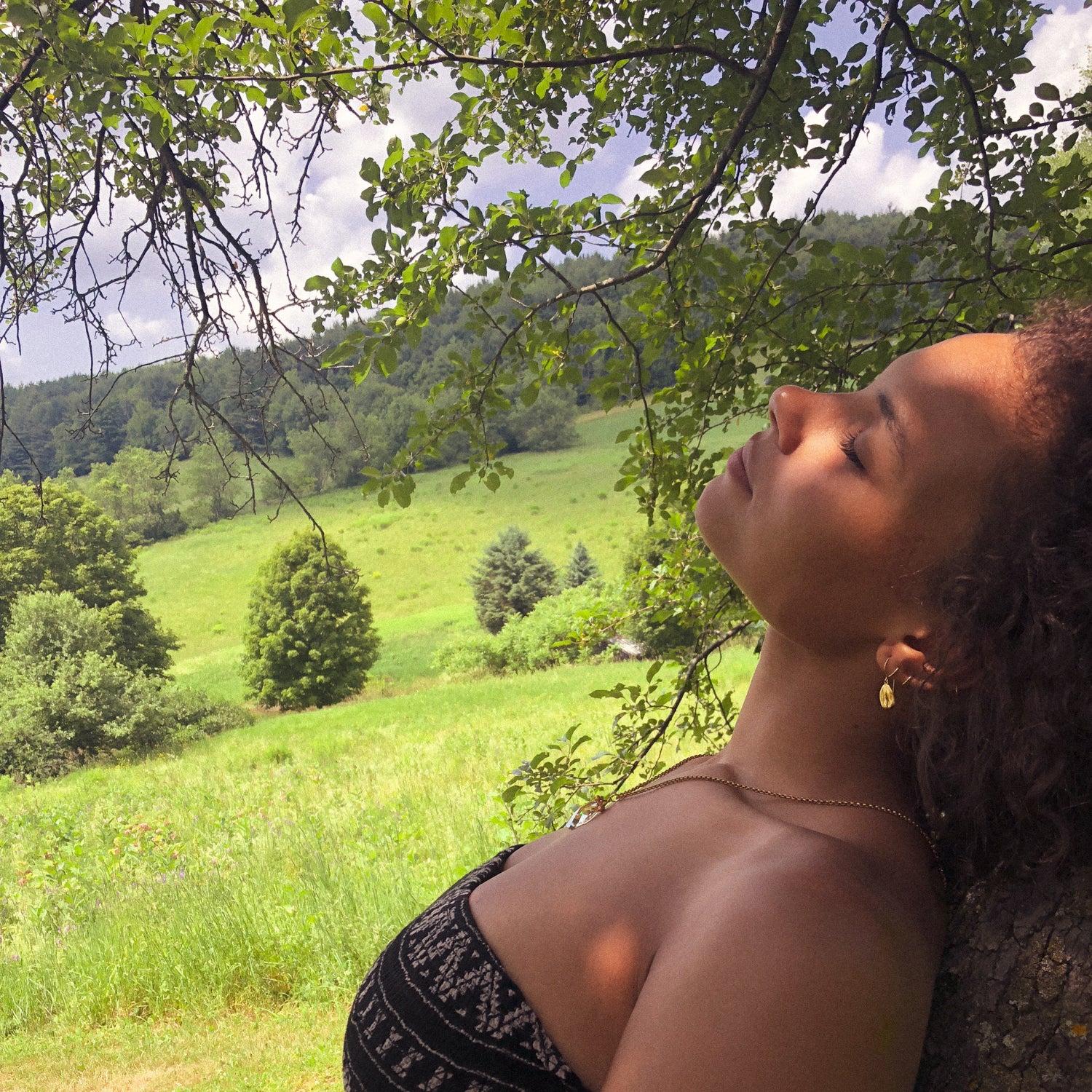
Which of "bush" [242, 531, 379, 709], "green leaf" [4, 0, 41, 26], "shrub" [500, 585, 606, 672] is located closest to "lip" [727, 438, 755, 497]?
"green leaf" [4, 0, 41, 26]

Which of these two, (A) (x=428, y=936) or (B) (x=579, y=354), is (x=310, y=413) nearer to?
(B) (x=579, y=354)

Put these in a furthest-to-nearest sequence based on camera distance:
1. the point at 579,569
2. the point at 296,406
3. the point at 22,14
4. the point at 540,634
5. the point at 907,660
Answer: the point at 579,569 → the point at 540,634 → the point at 296,406 → the point at 22,14 → the point at 907,660

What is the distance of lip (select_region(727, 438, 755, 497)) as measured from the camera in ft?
4.14

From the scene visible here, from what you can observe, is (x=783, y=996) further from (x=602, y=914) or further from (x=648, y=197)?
(x=648, y=197)

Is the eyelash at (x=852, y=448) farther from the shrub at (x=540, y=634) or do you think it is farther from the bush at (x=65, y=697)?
the shrub at (x=540, y=634)

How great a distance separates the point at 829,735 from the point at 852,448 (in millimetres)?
398

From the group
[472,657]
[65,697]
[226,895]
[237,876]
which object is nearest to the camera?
[226,895]

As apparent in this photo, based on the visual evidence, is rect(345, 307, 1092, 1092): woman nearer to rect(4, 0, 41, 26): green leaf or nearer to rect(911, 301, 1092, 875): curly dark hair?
rect(911, 301, 1092, 875): curly dark hair

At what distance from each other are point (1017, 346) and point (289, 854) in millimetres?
6761

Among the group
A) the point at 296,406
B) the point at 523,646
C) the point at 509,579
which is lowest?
the point at 523,646

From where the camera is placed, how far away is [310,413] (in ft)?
11.0

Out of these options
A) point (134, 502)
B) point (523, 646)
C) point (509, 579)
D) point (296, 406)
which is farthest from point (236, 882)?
point (134, 502)

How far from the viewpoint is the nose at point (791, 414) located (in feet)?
3.99

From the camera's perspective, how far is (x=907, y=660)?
3.49ft
